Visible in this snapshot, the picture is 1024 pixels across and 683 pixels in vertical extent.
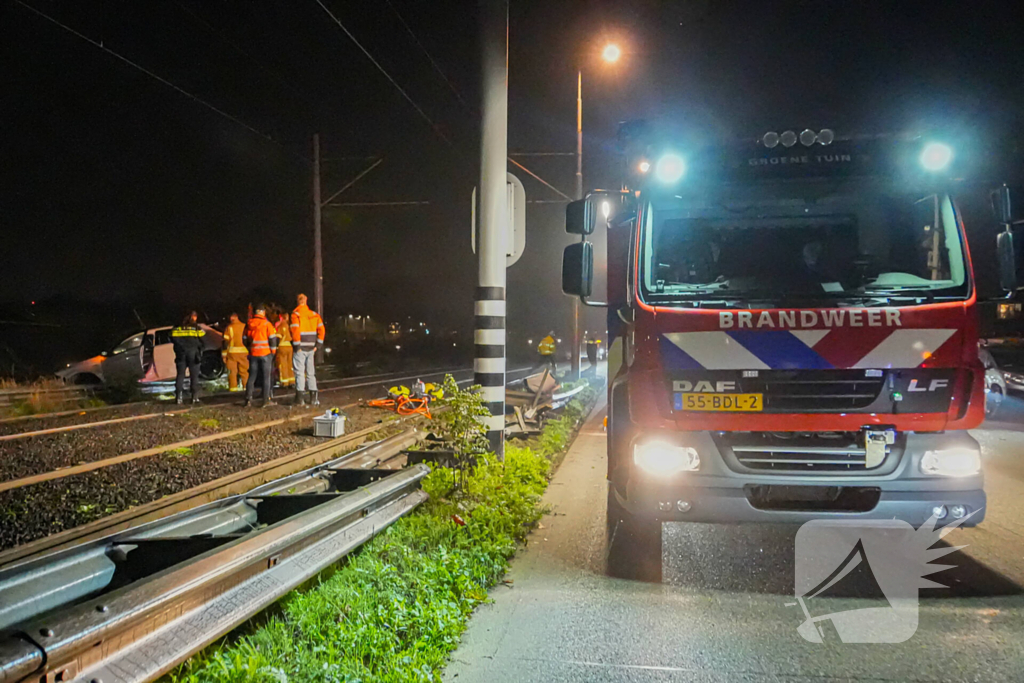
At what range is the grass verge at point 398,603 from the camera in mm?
2850

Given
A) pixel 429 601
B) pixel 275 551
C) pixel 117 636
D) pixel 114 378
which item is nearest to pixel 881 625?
pixel 429 601

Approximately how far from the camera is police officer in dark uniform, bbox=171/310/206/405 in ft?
40.8

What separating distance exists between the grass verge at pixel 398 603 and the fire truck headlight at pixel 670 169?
2.62 m

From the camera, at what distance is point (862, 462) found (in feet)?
13.6

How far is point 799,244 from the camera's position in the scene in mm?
4727

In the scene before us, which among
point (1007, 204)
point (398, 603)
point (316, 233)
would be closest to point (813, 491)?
point (1007, 204)

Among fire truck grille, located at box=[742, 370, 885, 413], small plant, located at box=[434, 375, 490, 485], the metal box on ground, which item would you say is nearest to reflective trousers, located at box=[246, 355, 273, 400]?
the metal box on ground

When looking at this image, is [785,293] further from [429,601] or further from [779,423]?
[429,601]

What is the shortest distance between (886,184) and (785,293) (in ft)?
3.57

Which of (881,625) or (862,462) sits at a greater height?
(862,462)

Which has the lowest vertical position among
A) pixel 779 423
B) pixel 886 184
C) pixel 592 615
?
pixel 592 615

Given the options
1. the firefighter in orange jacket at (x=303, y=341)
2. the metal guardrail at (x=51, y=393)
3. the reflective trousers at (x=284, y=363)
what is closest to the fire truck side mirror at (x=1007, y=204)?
the firefighter in orange jacket at (x=303, y=341)

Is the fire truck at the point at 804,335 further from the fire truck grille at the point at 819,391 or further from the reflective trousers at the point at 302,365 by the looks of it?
the reflective trousers at the point at 302,365

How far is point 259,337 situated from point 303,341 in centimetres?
76
